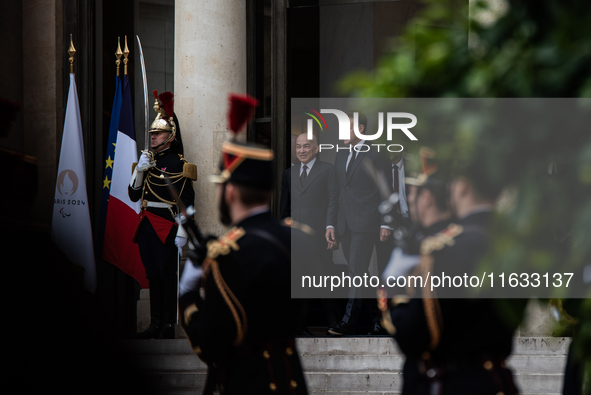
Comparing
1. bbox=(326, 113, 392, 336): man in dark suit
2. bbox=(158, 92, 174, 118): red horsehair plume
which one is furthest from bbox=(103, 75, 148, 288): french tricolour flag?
bbox=(326, 113, 392, 336): man in dark suit

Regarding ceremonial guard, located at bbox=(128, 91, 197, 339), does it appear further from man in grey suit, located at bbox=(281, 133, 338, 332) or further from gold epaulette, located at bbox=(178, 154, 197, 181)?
man in grey suit, located at bbox=(281, 133, 338, 332)

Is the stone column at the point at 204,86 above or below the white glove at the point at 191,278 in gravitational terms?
above

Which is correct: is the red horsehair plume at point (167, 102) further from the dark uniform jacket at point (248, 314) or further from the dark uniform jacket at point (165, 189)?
the dark uniform jacket at point (248, 314)

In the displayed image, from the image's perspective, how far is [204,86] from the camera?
27.4ft

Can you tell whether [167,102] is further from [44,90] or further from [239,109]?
[239,109]

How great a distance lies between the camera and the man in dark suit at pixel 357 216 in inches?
293

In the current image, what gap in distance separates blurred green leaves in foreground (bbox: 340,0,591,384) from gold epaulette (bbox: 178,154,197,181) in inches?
231

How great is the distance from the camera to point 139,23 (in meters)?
10.6

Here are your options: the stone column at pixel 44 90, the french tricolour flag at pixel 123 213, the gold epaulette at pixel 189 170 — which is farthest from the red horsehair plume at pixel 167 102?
the stone column at pixel 44 90

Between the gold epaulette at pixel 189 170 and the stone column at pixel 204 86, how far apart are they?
1.28 ft

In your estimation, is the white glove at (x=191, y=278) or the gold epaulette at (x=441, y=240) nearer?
the gold epaulette at (x=441, y=240)

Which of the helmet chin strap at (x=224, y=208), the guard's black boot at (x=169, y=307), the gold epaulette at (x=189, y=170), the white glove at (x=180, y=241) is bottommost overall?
the guard's black boot at (x=169, y=307)

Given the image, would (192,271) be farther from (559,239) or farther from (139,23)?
(139,23)

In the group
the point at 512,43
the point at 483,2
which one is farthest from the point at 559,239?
the point at 483,2
